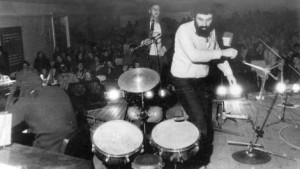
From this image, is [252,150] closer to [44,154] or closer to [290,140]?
[290,140]

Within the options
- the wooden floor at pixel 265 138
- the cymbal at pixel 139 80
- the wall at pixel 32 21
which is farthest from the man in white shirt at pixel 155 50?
the wall at pixel 32 21

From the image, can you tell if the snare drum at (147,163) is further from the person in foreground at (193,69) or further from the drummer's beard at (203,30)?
the drummer's beard at (203,30)

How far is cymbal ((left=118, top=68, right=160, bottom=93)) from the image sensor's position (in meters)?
4.74

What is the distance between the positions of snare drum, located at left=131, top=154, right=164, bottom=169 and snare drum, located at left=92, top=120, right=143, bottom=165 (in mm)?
300

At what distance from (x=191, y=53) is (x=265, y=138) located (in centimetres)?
268

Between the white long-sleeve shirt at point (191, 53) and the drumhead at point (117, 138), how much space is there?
3.00 ft

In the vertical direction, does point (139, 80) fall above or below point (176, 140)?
above

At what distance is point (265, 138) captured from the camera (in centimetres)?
511

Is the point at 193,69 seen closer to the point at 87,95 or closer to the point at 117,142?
the point at 117,142

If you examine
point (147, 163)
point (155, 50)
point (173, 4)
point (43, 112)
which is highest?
point (173, 4)

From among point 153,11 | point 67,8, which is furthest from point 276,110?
point 67,8

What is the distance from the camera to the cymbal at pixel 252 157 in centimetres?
412

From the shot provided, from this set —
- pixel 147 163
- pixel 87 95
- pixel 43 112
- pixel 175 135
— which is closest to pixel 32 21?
pixel 87 95

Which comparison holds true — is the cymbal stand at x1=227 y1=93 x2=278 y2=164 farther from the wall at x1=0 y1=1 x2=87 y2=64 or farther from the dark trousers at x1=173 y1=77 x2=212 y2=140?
the wall at x1=0 y1=1 x2=87 y2=64
